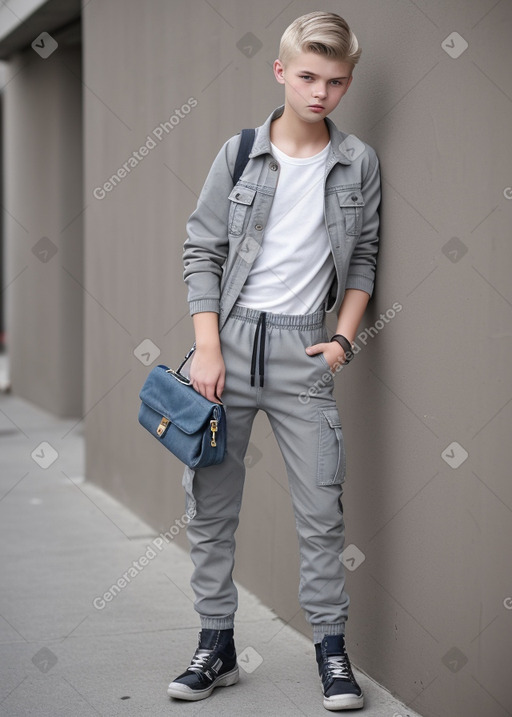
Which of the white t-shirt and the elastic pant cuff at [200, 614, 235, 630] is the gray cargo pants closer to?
the white t-shirt

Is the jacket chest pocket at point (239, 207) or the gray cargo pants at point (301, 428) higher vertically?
the jacket chest pocket at point (239, 207)

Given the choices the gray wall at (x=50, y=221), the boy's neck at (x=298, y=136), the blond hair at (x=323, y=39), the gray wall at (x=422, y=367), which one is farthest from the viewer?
the gray wall at (x=50, y=221)

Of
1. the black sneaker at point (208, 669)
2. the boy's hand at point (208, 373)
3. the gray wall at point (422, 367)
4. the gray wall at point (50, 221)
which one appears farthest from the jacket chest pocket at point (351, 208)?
the gray wall at point (50, 221)

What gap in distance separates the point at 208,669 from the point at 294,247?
1.26m

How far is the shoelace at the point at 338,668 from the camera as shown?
115 inches

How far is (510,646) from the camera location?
8.21 ft

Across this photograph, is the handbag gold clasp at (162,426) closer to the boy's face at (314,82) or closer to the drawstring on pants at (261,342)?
the drawstring on pants at (261,342)

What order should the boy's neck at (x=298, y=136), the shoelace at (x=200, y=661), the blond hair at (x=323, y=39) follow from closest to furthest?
the blond hair at (x=323, y=39)
the boy's neck at (x=298, y=136)
the shoelace at (x=200, y=661)

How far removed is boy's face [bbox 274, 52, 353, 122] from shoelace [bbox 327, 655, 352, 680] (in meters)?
1.51

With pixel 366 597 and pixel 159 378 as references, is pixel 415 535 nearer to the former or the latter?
pixel 366 597

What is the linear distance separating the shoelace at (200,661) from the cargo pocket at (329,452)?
628 mm

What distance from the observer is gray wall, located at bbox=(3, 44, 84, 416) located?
853 cm

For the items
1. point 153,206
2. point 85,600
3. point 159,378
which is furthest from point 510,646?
point 153,206

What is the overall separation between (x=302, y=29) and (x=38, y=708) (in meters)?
2.03
